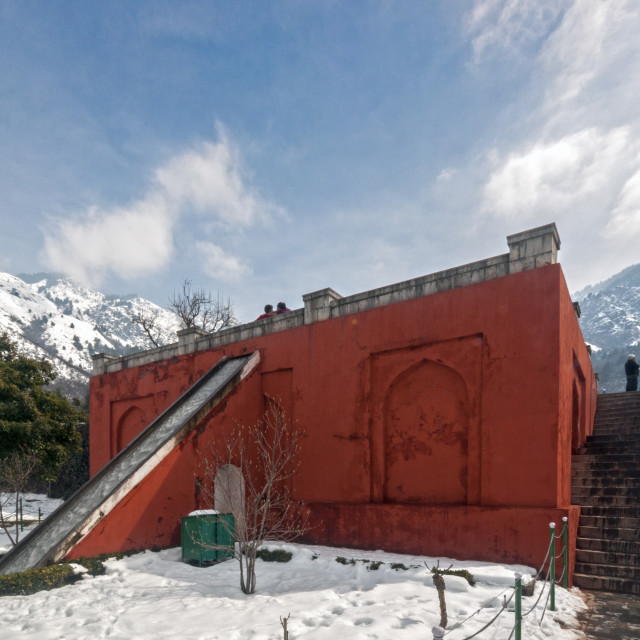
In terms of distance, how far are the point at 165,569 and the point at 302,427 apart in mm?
4103

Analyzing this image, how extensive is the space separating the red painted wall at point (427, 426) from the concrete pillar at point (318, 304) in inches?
11.2

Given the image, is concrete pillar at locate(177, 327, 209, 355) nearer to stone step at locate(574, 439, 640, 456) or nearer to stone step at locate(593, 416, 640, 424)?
stone step at locate(574, 439, 640, 456)

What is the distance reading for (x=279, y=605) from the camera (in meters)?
6.53

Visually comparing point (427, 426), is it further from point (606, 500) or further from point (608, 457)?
point (608, 457)

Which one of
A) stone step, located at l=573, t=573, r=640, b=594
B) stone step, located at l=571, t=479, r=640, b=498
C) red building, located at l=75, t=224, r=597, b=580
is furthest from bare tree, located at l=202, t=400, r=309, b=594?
stone step, located at l=571, t=479, r=640, b=498

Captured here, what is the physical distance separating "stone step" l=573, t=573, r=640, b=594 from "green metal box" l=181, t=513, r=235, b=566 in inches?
223

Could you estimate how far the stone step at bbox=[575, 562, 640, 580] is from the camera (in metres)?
Answer: 7.36

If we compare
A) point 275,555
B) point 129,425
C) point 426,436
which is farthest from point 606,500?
point 129,425

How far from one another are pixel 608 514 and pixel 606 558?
1206mm

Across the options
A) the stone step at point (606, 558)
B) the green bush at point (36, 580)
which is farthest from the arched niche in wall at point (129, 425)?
the stone step at point (606, 558)

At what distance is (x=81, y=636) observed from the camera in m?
5.62

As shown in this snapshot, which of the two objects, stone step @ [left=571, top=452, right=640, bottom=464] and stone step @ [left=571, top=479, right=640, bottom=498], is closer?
stone step @ [left=571, top=479, right=640, bottom=498]

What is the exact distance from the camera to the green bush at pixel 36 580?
700 cm

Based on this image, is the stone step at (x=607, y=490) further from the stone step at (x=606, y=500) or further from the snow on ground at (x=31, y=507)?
the snow on ground at (x=31, y=507)
